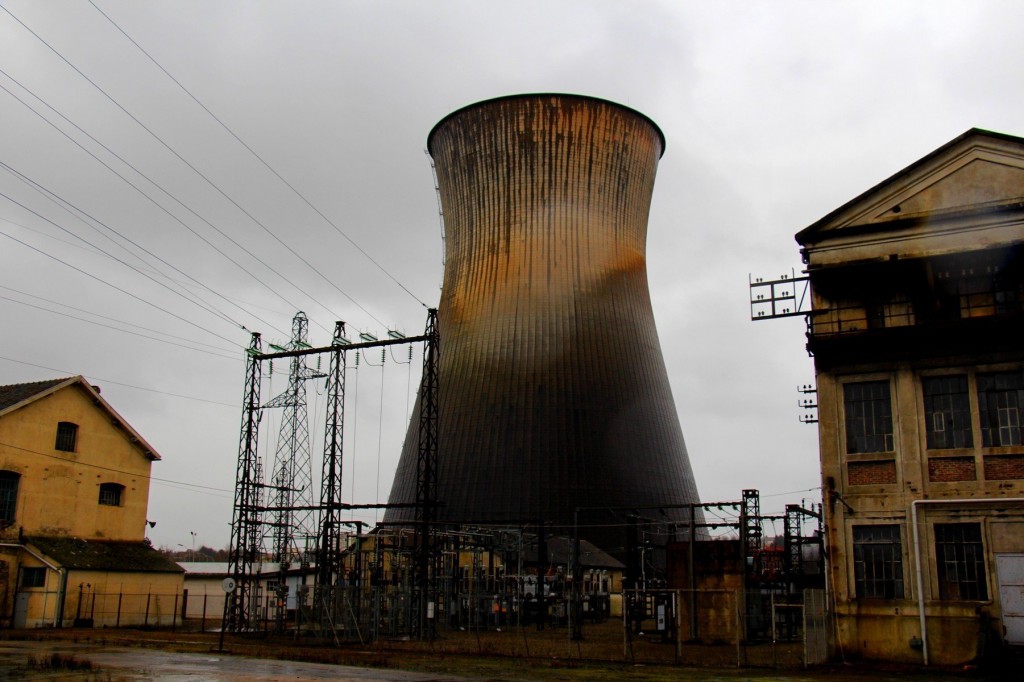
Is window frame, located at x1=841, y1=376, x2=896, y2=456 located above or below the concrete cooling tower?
below

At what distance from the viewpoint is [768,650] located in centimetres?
2608

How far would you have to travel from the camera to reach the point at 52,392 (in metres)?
36.9

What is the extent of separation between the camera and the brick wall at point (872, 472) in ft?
70.5

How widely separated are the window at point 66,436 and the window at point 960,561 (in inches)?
1286

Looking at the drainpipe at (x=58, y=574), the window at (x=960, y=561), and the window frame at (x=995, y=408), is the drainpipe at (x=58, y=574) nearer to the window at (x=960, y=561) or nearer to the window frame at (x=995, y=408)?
the window at (x=960, y=561)

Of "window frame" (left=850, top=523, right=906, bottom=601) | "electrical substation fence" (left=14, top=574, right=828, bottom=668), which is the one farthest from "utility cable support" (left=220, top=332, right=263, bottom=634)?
"window frame" (left=850, top=523, right=906, bottom=601)

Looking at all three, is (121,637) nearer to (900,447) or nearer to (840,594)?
(840,594)

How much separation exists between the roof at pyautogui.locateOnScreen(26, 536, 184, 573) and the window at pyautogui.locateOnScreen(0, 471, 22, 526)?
1194mm

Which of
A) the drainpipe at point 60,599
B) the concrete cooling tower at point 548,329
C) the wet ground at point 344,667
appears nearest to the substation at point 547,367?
the concrete cooling tower at point 548,329

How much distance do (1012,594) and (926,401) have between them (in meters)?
4.56

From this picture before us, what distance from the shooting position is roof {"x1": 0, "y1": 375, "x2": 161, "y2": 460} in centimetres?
3566

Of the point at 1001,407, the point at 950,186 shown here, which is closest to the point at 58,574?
the point at 1001,407

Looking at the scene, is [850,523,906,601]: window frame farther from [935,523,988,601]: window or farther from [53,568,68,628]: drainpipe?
[53,568,68,628]: drainpipe

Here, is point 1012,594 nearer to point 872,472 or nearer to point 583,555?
point 872,472
